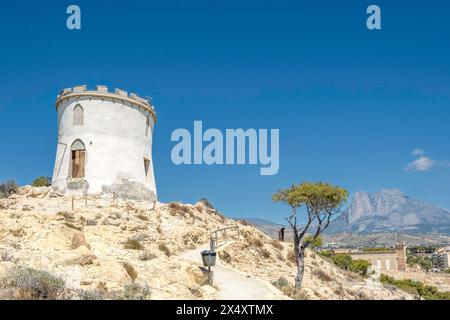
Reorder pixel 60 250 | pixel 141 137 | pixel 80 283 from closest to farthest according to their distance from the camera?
pixel 80 283, pixel 60 250, pixel 141 137

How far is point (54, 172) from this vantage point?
94.4 ft

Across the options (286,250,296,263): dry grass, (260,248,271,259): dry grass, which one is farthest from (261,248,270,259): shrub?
(286,250,296,263): dry grass

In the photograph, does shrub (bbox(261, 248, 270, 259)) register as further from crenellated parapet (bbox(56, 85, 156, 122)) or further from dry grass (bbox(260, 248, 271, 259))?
crenellated parapet (bbox(56, 85, 156, 122))

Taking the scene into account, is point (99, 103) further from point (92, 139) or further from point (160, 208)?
point (160, 208)

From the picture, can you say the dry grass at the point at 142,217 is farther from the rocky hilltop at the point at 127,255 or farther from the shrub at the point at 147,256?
the shrub at the point at 147,256

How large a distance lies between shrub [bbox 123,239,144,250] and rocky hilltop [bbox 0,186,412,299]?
37 millimetres

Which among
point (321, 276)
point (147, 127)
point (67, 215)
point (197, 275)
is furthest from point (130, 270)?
point (147, 127)

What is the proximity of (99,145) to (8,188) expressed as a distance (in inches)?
273

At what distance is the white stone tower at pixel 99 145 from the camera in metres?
26.9

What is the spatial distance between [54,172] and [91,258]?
1880 centimetres

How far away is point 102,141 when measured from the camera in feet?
89.7

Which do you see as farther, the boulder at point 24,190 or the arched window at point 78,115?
the arched window at point 78,115

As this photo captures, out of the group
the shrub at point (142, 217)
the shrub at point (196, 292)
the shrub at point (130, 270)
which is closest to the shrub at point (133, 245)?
the shrub at point (130, 270)
